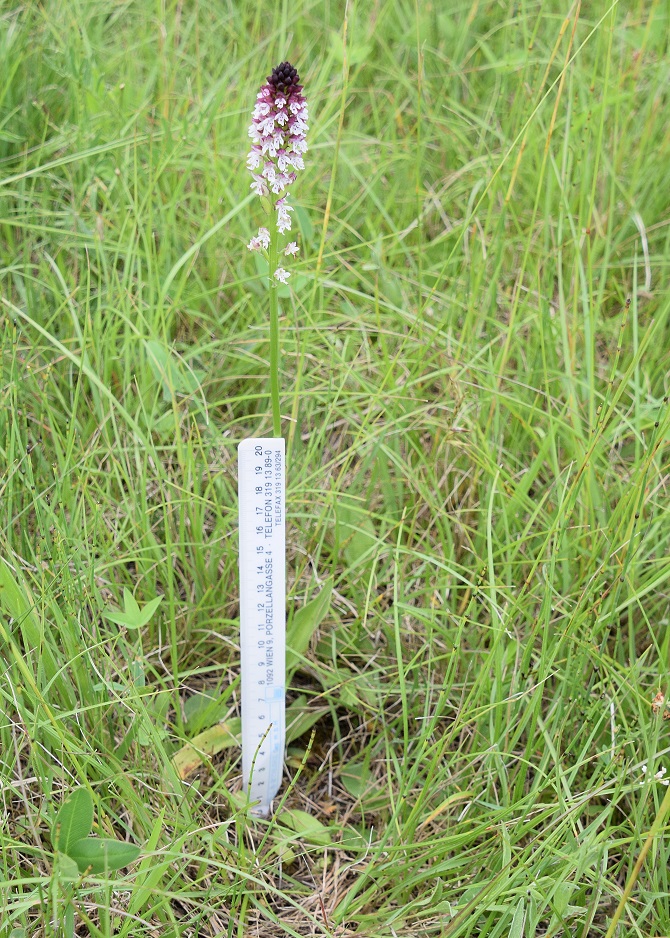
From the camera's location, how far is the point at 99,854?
3.98ft

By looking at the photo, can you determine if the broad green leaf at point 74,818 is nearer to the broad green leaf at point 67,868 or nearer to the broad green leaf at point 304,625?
the broad green leaf at point 67,868

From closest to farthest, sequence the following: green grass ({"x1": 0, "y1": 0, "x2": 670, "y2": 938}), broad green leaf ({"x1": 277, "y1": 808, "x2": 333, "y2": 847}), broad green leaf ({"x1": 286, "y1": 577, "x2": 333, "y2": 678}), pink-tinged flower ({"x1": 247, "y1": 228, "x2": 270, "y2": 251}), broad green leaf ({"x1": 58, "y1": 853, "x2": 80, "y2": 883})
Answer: broad green leaf ({"x1": 58, "y1": 853, "x2": 80, "y2": 883}), pink-tinged flower ({"x1": 247, "y1": 228, "x2": 270, "y2": 251}), green grass ({"x1": 0, "y1": 0, "x2": 670, "y2": 938}), broad green leaf ({"x1": 277, "y1": 808, "x2": 333, "y2": 847}), broad green leaf ({"x1": 286, "y1": 577, "x2": 333, "y2": 678})

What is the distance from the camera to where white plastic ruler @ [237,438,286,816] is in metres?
1.35

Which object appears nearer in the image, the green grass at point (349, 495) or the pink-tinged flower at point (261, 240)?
the pink-tinged flower at point (261, 240)

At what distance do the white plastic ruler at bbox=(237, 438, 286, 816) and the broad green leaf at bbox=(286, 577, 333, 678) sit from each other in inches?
5.9

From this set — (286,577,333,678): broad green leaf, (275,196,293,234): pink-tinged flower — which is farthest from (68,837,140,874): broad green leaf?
(275,196,293,234): pink-tinged flower

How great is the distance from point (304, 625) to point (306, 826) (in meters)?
0.38

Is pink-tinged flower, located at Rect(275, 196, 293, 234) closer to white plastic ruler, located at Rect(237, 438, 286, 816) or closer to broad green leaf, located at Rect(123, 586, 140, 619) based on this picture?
white plastic ruler, located at Rect(237, 438, 286, 816)

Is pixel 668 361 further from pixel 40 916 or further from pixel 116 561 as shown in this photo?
pixel 40 916

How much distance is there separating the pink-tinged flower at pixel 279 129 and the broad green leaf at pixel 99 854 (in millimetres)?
982

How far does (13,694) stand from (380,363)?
41.5 inches

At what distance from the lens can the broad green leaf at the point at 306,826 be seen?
60.8 inches

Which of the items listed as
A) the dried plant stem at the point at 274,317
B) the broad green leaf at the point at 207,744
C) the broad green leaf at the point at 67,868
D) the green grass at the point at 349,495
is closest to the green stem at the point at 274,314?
the dried plant stem at the point at 274,317

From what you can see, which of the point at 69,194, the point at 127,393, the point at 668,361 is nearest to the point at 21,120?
the point at 69,194
